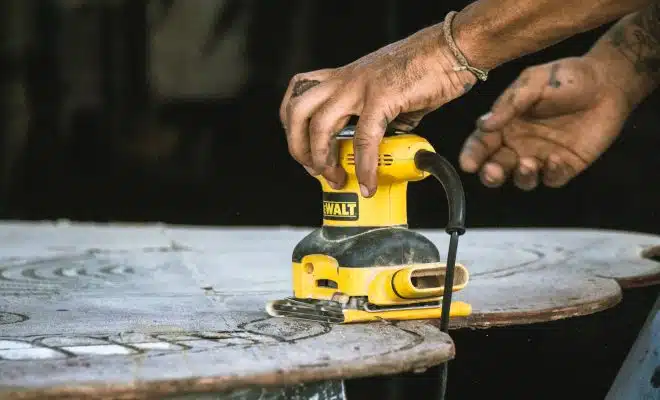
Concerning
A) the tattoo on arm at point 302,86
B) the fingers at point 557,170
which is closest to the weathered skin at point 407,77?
the tattoo on arm at point 302,86

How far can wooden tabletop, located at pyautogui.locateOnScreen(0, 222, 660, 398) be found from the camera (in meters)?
1.42

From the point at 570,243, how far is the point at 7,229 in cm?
190

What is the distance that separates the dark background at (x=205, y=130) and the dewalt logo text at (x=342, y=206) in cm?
303

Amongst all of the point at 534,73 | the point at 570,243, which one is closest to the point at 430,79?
the point at 534,73

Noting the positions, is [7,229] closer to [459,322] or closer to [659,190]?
[459,322]

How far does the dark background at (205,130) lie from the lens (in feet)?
16.1

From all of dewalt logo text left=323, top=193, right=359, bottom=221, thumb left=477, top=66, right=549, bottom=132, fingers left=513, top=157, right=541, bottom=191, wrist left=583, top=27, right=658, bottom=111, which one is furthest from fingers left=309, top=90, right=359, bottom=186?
wrist left=583, top=27, right=658, bottom=111

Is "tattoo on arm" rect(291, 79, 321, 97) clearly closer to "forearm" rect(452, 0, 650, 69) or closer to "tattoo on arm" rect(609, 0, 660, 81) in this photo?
"forearm" rect(452, 0, 650, 69)

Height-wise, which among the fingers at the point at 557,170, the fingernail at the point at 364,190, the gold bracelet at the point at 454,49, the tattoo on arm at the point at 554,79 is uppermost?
the gold bracelet at the point at 454,49

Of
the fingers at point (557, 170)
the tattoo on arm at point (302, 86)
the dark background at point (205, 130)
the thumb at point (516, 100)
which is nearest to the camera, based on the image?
the tattoo on arm at point (302, 86)

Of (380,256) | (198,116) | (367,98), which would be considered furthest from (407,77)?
(198,116)

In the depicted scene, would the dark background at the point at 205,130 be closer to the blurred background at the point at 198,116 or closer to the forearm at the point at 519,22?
the blurred background at the point at 198,116

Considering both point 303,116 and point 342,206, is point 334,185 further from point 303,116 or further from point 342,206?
point 303,116

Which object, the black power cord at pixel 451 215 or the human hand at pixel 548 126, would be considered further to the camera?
the human hand at pixel 548 126
